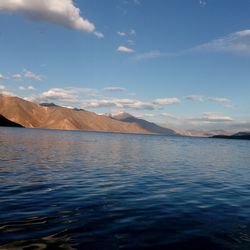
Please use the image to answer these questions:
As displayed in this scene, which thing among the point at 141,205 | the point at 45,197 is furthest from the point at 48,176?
the point at 141,205

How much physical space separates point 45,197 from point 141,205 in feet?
22.3

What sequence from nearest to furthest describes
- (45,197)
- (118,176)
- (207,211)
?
(207,211) < (45,197) < (118,176)

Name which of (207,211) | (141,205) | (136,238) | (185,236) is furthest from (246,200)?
(136,238)

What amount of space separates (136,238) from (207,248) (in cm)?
317

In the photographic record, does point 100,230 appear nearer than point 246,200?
Yes

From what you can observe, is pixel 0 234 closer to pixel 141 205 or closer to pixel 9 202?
pixel 9 202

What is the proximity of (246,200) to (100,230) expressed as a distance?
1459 centimetres

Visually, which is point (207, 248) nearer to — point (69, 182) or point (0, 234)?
point (0, 234)

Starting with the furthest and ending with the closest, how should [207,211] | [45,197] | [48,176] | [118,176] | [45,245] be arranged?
[118,176] < [48,176] < [45,197] < [207,211] < [45,245]

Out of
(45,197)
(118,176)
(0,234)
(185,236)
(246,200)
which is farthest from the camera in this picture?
(118,176)

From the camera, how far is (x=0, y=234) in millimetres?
15883

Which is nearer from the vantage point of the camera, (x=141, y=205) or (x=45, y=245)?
(x=45, y=245)

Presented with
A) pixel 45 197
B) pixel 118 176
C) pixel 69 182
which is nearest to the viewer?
pixel 45 197

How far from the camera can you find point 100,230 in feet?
56.5
